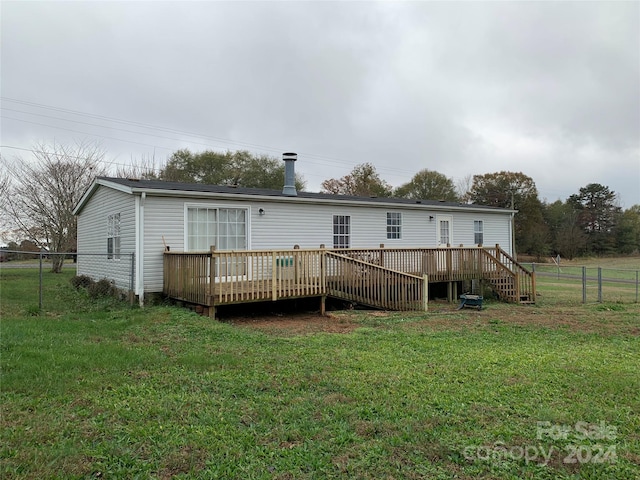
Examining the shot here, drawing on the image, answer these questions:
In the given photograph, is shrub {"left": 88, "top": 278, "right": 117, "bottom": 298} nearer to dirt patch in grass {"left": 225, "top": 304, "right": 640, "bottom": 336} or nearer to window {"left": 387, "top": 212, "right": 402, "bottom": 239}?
dirt patch in grass {"left": 225, "top": 304, "right": 640, "bottom": 336}

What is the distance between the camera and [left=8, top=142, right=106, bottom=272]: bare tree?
69.7 ft

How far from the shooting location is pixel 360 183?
40.4 m

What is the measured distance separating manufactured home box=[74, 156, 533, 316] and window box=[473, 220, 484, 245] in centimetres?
251

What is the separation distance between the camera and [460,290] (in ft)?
46.2

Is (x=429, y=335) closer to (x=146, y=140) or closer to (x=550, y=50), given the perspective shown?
(x=550, y=50)

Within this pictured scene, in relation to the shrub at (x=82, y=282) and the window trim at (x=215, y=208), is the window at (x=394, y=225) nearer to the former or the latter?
the window trim at (x=215, y=208)

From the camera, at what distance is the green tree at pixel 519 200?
41906 mm

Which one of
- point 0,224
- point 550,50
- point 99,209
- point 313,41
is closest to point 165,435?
point 99,209

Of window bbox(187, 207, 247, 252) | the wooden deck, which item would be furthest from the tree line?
the wooden deck

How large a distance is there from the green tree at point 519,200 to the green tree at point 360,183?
40.4 ft

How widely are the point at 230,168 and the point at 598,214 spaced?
43.2 meters

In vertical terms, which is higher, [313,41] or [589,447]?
[313,41]

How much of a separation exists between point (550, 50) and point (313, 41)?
8.18 meters

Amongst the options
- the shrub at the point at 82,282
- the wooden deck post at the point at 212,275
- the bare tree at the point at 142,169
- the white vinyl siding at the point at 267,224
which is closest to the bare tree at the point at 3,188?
the bare tree at the point at 142,169
